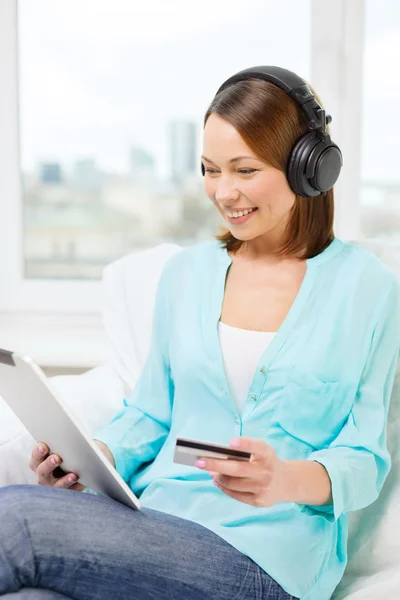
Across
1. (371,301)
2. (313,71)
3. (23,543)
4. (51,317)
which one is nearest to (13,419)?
(23,543)

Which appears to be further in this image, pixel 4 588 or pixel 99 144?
pixel 99 144

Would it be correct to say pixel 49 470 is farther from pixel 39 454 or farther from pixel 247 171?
pixel 247 171

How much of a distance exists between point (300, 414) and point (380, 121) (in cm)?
108

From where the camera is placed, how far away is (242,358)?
4.03 feet

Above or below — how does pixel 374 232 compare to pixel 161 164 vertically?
below

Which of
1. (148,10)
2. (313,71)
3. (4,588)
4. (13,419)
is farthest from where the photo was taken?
(148,10)

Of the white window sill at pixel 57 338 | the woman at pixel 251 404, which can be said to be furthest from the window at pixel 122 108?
the woman at pixel 251 404

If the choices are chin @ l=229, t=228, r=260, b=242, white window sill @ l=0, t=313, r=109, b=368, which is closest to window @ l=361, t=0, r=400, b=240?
white window sill @ l=0, t=313, r=109, b=368

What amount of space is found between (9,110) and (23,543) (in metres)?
1.53

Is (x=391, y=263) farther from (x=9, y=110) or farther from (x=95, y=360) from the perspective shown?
(x=9, y=110)

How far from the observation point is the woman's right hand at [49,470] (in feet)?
3.58

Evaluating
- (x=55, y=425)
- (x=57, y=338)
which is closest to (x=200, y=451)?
(x=55, y=425)

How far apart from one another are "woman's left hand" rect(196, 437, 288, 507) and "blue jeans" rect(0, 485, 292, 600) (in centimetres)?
13

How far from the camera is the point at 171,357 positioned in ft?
4.33
